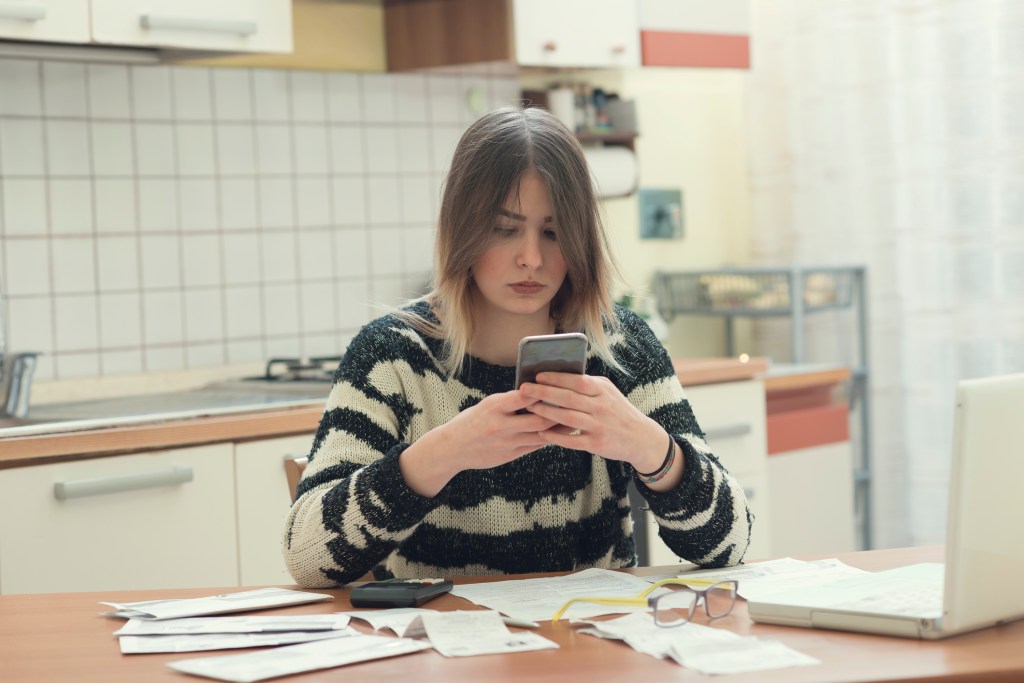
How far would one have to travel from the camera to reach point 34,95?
8.75ft

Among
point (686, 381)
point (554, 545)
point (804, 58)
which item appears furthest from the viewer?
point (804, 58)

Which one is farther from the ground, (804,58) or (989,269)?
(804,58)

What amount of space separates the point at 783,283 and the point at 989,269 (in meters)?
0.52

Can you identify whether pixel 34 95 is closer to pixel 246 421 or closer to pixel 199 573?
pixel 246 421

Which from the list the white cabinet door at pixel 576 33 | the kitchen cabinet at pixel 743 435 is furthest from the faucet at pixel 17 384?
the kitchen cabinet at pixel 743 435

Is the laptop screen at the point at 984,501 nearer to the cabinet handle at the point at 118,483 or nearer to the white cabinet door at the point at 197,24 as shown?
the cabinet handle at the point at 118,483

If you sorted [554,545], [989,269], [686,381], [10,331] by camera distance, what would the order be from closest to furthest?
[554,545] < [10,331] < [686,381] < [989,269]

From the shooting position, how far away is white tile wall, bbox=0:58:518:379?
2688mm

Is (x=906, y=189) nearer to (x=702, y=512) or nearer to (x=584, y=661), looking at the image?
(x=702, y=512)

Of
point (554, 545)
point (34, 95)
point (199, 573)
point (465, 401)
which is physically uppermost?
point (34, 95)

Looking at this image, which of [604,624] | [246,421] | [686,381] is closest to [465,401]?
[604,624]

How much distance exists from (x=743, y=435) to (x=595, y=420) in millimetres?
1701

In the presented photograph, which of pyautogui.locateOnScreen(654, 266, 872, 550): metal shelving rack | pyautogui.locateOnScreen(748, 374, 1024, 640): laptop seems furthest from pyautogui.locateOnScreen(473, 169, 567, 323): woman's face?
pyautogui.locateOnScreen(654, 266, 872, 550): metal shelving rack

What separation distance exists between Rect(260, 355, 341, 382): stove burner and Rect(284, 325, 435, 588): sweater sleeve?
114cm
